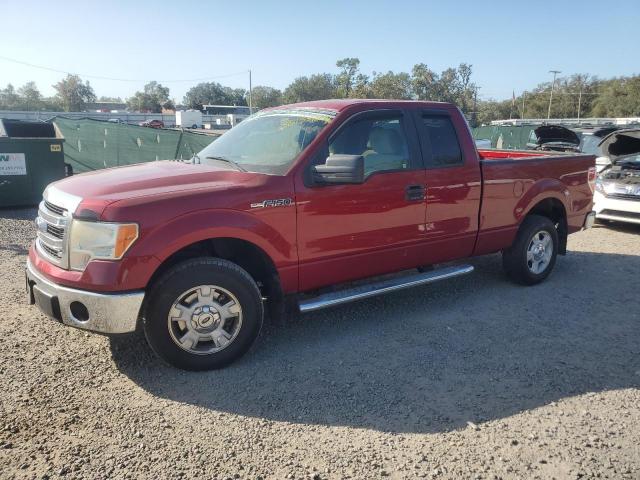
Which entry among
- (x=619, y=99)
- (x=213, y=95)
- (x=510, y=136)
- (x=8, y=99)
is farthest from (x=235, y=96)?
(x=510, y=136)

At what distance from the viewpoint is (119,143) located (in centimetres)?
1423

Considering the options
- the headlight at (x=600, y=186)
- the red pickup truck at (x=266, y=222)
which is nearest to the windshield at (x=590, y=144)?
the headlight at (x=600, y=186)

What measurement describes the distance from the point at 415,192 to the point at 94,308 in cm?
272

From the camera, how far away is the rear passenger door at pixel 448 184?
4.53 metres

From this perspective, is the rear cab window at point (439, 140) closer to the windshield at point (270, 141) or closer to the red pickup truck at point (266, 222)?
the red pickup truck at point (266, 222)

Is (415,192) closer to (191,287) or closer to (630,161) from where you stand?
(191,287)

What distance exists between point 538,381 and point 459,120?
2.59 meters

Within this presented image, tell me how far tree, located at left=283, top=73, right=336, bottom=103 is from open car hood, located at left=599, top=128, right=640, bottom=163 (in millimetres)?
75484

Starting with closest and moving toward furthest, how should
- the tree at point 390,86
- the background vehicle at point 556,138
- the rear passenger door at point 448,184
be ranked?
the rear passenger door at point 448,184 → the background vehicle at point 556,138 → the tree at point 390,86

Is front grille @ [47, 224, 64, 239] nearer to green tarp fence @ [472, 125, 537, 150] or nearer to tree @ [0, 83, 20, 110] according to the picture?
green tarp fence @ [472, 125, 537, 150]

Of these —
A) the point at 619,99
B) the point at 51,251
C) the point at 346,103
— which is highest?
the point at 619,99

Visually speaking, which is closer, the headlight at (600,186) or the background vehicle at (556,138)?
the headlight at (600,186)

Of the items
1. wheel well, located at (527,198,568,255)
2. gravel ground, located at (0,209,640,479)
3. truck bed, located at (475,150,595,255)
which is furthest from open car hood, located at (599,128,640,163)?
gravel ground, located at (0,209,640,479)

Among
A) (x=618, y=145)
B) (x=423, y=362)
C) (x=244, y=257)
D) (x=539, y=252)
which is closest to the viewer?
(x=423, y=362)
